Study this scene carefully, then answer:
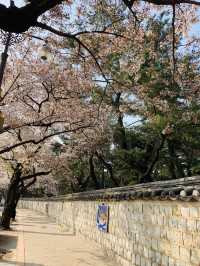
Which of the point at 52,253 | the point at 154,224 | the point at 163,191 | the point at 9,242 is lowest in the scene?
the point at 52,253

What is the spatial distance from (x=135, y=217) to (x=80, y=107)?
945cm

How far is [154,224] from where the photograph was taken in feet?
38.1

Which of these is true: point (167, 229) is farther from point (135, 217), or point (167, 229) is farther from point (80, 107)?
point (80, 107)

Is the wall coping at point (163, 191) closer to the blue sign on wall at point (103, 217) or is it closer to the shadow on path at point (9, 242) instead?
the blue sign on wall at point (103, 217)

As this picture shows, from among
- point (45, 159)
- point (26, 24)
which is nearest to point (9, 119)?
point (45, 159)

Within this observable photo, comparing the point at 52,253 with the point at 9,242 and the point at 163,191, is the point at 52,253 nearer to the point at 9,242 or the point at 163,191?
the point at 9,242

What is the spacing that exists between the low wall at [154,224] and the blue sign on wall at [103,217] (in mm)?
258

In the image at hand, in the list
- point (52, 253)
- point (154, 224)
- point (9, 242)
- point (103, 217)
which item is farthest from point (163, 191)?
point (9, 242)

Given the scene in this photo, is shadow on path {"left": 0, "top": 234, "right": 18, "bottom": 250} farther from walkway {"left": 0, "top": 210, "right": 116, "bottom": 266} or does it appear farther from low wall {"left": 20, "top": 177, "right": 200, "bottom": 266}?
low wall {"left": 20, "top": 177, "right": 200, "bottom": 266}

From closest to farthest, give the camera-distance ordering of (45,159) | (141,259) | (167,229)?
(167,229) < (141,259) < (45,159)

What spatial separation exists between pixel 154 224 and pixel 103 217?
6957 mm

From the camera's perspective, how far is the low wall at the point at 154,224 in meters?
9.13

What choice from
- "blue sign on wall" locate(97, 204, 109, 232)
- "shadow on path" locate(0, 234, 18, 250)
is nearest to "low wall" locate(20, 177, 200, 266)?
"blue sign on wall" locate(97, 204, 109, 232)

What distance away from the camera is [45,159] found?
33469 millimetres
